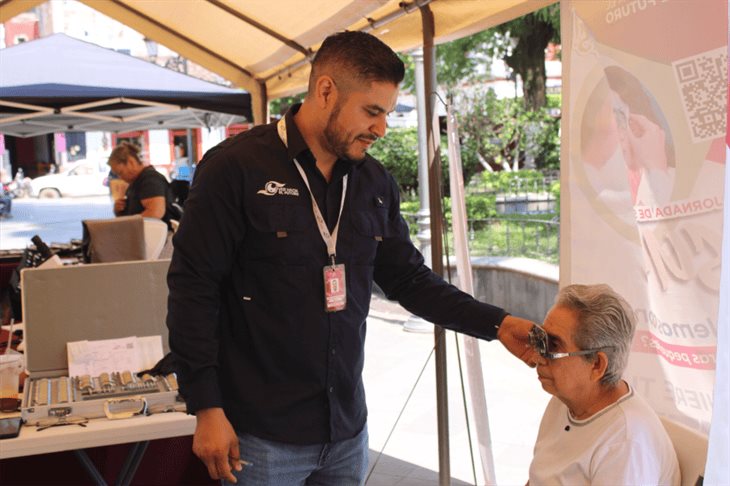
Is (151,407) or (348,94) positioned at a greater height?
(348,94)

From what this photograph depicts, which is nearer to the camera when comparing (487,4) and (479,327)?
(479,327)

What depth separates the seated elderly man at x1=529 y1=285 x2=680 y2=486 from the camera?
1858mm

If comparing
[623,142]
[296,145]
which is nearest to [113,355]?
[296,145]

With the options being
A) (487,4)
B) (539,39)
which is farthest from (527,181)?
(487,4)

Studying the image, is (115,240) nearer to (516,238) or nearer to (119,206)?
(119,206)

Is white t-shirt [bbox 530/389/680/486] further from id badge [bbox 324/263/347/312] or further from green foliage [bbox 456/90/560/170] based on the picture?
green foliage [bbox 456/90/560/170]

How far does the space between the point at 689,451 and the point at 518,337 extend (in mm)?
475

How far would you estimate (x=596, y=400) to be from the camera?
6.54 ft

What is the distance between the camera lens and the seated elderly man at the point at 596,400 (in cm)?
186

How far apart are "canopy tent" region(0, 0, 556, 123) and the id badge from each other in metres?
1.25

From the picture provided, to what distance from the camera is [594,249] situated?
98.8 inches

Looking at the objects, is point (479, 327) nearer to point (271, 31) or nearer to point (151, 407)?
point (151, 407)

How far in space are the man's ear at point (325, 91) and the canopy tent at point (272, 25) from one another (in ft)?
3.51

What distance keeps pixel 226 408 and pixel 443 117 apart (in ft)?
7.34
